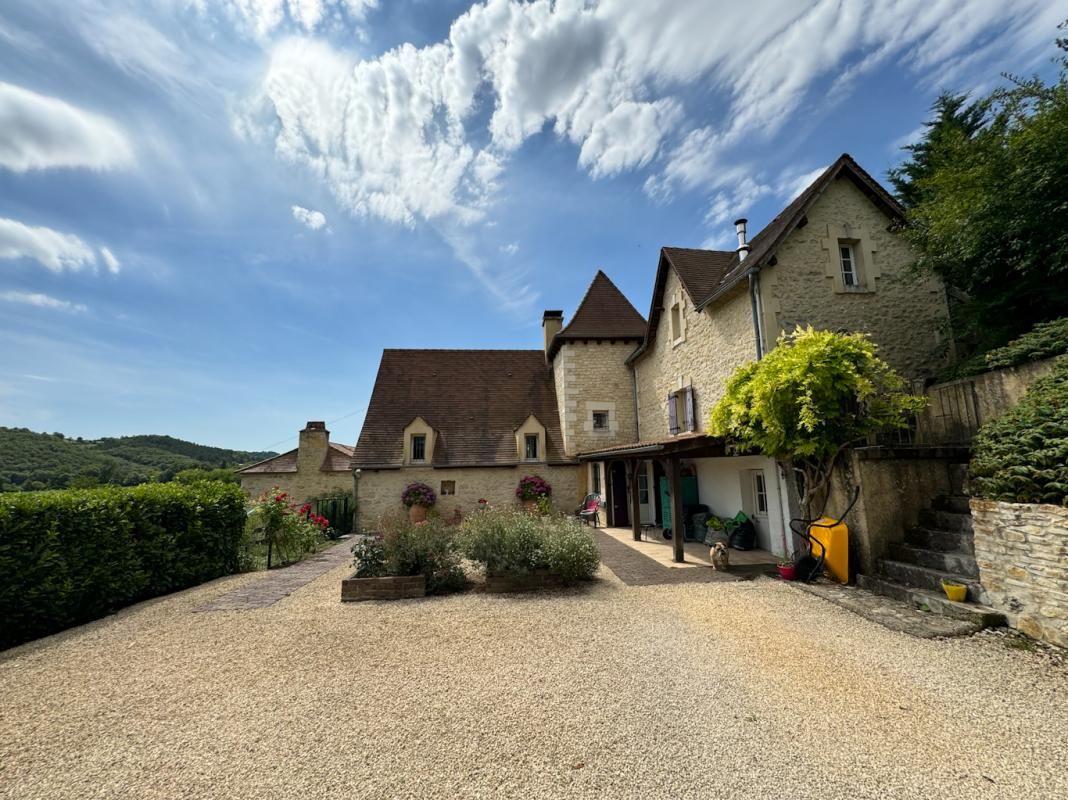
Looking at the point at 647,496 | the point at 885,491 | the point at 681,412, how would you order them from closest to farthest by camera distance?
the point at 885,491, the point at 681,412, the point at 647,496

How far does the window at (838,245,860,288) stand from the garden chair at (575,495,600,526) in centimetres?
865

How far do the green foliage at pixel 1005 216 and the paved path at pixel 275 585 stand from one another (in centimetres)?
1291

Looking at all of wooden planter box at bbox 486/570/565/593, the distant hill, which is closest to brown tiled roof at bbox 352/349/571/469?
wooden planter box at bbox 486/570/565/593

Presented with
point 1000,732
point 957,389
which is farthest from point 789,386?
point 1000,732

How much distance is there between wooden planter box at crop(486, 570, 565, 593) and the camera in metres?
6.63

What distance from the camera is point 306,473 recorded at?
18.9 m

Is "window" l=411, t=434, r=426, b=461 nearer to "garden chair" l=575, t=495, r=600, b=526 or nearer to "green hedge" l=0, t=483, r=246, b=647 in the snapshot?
"garden chair" l=575, t=495, r=600, b=526

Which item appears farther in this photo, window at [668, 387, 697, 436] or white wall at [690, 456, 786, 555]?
window at [668, 387, 697, 436]

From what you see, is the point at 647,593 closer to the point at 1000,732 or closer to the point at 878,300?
the point at 1000,732

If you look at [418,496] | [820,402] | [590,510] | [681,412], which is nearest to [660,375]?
[681,412]

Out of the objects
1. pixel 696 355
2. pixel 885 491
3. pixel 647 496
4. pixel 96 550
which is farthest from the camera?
pixel 647 496

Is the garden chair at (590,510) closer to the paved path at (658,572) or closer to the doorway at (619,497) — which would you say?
the doorway at (619,497)

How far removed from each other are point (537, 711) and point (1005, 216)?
10334mm

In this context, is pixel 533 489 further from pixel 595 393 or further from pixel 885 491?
pixel 885 491
